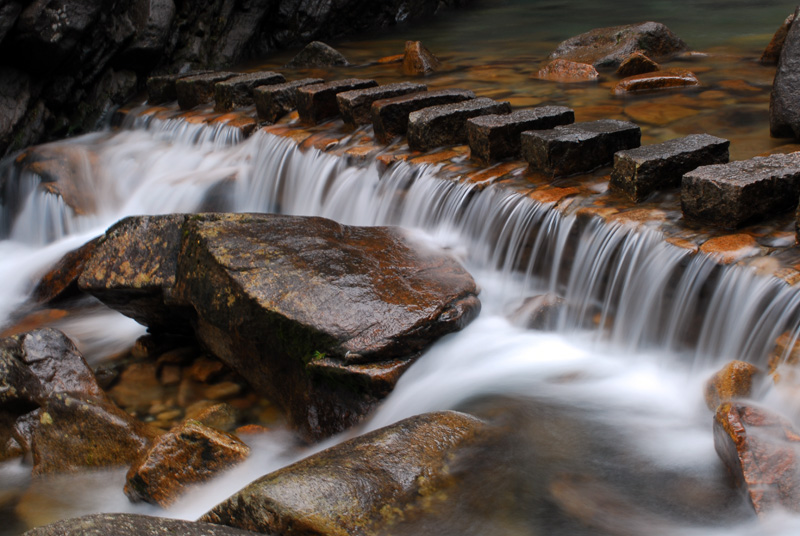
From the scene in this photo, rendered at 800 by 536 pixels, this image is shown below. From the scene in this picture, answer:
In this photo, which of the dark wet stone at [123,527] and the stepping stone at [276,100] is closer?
the dark wet stone at [123,527]

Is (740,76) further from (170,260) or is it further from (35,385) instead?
(35,385)

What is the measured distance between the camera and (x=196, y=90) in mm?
8008

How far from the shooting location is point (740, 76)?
6578mm

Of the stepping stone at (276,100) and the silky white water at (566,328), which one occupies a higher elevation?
the stepping stone at (276,100)

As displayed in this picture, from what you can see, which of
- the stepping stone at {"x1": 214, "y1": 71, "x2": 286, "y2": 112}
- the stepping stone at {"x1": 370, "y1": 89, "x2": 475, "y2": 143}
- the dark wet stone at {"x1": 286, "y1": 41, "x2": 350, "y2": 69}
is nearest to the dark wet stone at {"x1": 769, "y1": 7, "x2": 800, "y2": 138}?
the stepping stone at {"x1": 370, "y1": 89, "x2": 475, "y2": 143}

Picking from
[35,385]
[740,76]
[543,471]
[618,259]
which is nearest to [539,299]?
[618,259]

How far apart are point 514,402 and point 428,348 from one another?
60 cm

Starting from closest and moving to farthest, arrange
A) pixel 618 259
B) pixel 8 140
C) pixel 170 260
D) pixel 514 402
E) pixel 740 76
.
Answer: pixel 514 402, pixel 618 259, pixel 170 260, pixel 740 76, pixel 8 140

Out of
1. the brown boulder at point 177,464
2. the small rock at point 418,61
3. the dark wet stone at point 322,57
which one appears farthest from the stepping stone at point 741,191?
the dark wet stone at point 322,57

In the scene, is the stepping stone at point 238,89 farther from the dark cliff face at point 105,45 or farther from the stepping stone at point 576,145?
the stepping stone at point 576,145

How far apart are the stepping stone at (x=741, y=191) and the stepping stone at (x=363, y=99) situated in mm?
3224

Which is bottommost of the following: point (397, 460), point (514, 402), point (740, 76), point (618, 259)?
point (514, 402)

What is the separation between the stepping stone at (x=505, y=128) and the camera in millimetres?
4738

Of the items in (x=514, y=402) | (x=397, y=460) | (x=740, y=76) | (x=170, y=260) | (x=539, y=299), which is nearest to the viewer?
(x=397, y=460)
